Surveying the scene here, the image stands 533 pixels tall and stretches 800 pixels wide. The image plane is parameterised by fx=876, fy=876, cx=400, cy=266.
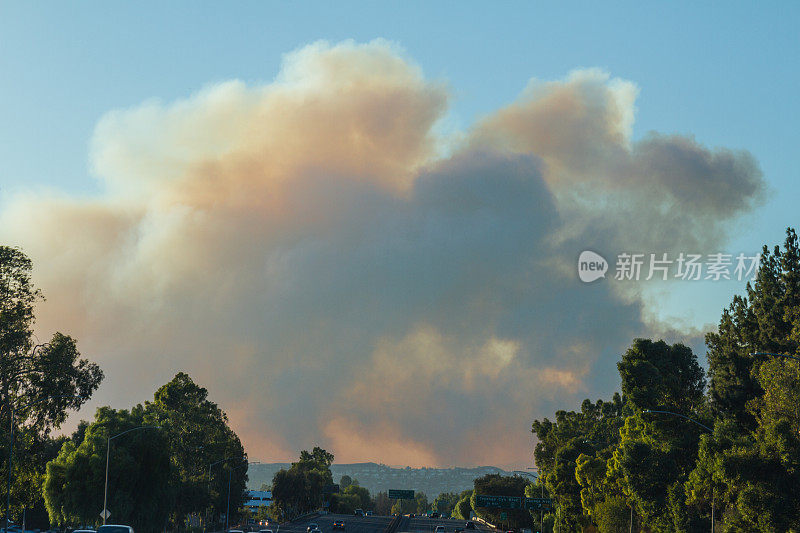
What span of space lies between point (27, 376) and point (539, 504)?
91042 millimetres

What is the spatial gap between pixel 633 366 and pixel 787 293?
1714 cm

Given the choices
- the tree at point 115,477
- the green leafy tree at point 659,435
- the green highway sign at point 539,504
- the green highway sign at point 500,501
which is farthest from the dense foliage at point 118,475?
the green highway sign at point 500,501

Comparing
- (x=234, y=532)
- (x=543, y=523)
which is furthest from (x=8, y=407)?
(x=543, y=523)

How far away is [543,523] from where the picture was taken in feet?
479

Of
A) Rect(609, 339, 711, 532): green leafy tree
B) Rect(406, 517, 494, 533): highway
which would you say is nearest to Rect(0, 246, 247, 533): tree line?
Rect(609, 339, 711, 532): green leafy tree

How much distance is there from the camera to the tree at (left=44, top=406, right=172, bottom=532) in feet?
255

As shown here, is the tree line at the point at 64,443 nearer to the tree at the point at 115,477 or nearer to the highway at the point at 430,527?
the tree at the point at 115,477

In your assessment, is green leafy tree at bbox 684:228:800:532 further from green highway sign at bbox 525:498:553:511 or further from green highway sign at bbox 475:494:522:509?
green highway sign at bbox 475:494:522:509

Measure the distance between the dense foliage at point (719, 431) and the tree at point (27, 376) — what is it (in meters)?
49.8

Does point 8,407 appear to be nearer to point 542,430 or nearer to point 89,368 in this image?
point 89,368

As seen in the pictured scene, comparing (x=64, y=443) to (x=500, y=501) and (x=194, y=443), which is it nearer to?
(x=194, y=443)

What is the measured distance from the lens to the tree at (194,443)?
116125 millimetres

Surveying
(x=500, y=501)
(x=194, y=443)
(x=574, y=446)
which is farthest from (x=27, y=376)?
(x=500, y=501)

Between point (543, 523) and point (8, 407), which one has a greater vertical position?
point (8, 407)
